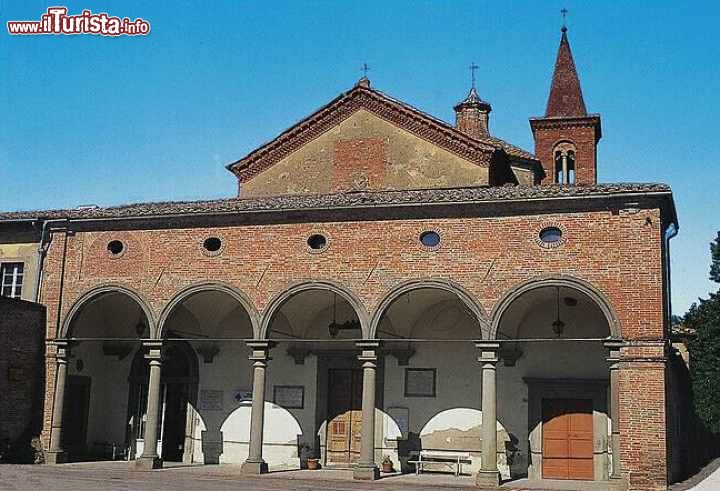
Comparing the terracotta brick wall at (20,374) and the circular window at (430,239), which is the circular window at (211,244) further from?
the circular window at (430,239)

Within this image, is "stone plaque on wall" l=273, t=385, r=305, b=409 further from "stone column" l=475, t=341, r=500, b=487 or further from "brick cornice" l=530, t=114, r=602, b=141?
"brick cornice" l=530, t=114, r=602, b=141

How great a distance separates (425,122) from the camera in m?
23.8

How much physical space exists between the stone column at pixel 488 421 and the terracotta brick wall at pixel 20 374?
1078cm

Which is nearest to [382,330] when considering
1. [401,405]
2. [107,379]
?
[401,405]

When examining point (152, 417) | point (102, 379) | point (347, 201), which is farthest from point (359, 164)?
point (102, 379)

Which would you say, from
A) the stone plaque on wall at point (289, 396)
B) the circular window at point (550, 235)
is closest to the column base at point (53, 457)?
the stone plaque on wall at point (289, 396)

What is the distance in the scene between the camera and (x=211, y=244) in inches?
819

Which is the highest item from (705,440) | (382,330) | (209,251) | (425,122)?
(425,122)

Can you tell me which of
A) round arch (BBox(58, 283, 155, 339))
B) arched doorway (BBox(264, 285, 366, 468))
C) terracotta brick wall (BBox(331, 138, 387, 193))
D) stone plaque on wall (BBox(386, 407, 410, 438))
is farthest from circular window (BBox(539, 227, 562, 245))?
round arch (BBox(58, 283, 155, 339))

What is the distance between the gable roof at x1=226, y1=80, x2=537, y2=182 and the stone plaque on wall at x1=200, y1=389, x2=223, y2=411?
649cm

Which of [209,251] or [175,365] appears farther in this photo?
[175,365]

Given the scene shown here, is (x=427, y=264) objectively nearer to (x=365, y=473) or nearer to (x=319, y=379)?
(x=365, y=473)

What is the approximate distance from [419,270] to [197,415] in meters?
7.83

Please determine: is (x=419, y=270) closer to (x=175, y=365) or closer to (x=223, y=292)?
(x=223, y=292)
